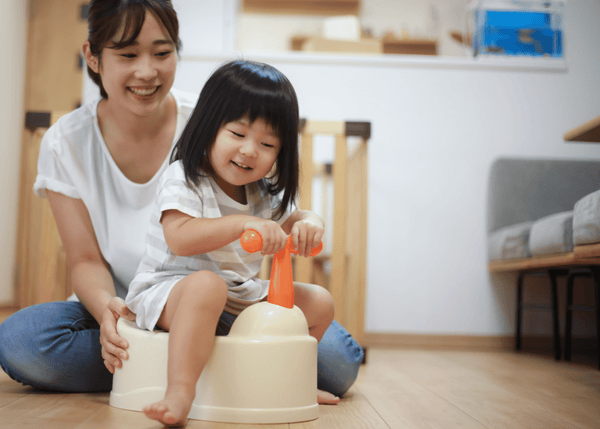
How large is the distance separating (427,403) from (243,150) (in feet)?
1.68

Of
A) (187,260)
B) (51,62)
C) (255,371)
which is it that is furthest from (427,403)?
(51,62)

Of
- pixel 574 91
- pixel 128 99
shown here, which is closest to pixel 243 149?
pixel 128 99

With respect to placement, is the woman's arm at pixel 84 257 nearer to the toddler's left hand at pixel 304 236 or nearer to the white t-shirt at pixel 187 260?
the white t-shirt at pixel 187 260

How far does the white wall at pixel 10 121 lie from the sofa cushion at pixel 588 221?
2197 millimetres

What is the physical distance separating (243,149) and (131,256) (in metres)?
0.38

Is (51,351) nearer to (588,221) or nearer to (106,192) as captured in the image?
(106,192)

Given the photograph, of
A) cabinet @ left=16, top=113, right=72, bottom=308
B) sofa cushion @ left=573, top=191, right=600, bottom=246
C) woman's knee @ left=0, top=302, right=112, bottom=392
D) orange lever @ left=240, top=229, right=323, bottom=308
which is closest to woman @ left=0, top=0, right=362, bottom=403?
woman's knee @ left=0, top=302, right=112, bottom=392

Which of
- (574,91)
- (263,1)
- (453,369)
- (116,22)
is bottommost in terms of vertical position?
(453,369)

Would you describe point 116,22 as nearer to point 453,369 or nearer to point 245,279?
point 245,279

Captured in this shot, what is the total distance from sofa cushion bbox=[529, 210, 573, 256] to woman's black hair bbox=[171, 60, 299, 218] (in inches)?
37.5

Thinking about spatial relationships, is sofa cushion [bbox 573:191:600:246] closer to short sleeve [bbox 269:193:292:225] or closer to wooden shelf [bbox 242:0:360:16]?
short sleeve [bbox 269:193:292:225]

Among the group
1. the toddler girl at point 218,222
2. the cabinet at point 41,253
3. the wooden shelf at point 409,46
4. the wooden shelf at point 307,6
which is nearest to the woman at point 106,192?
the toddler girl at point 218,222

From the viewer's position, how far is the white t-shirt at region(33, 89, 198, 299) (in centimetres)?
A: 97

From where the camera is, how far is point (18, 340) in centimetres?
87
